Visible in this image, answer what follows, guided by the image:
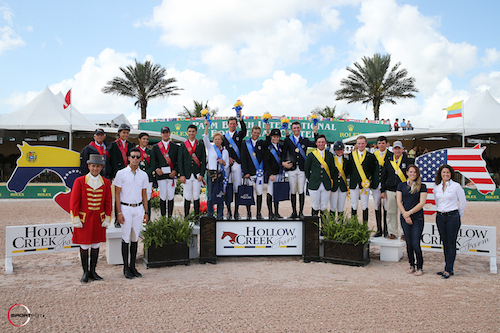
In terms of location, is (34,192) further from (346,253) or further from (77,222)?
(346,253)

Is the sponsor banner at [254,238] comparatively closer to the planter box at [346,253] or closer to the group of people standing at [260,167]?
the group of people standing at [260,167]

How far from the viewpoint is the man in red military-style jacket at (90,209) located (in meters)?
4.53

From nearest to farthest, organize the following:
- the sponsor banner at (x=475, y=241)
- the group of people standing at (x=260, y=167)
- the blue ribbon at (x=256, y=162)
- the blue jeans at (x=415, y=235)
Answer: the blue jeans at (x=415, y=235), the sponsor banner at (x=475, y=241), the group of people standing at (x=260, y=167), the blue ribbon at (x=256, y=162)

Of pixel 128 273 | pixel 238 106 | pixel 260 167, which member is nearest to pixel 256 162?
pixel 260 167

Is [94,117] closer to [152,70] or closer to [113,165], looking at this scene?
[152,70]

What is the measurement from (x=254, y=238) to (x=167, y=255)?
1.42 m

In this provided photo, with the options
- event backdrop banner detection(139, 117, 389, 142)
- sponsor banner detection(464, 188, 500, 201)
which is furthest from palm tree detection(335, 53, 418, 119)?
sponsor banner detection(464, 188, 500, 201)

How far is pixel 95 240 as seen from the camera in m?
4.66

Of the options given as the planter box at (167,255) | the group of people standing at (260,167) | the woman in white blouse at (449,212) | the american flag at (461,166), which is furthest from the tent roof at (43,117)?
the woman in white blouse at (449,212)

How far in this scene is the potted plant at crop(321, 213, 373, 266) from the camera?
5547mm

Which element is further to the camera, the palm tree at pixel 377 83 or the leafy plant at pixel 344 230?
the palm tree at pixel 377 83

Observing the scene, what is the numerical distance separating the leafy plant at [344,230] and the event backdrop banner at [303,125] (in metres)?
14.7

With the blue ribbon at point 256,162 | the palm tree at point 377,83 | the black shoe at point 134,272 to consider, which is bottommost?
the black shoe at point 134,272

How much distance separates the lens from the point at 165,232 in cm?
554
